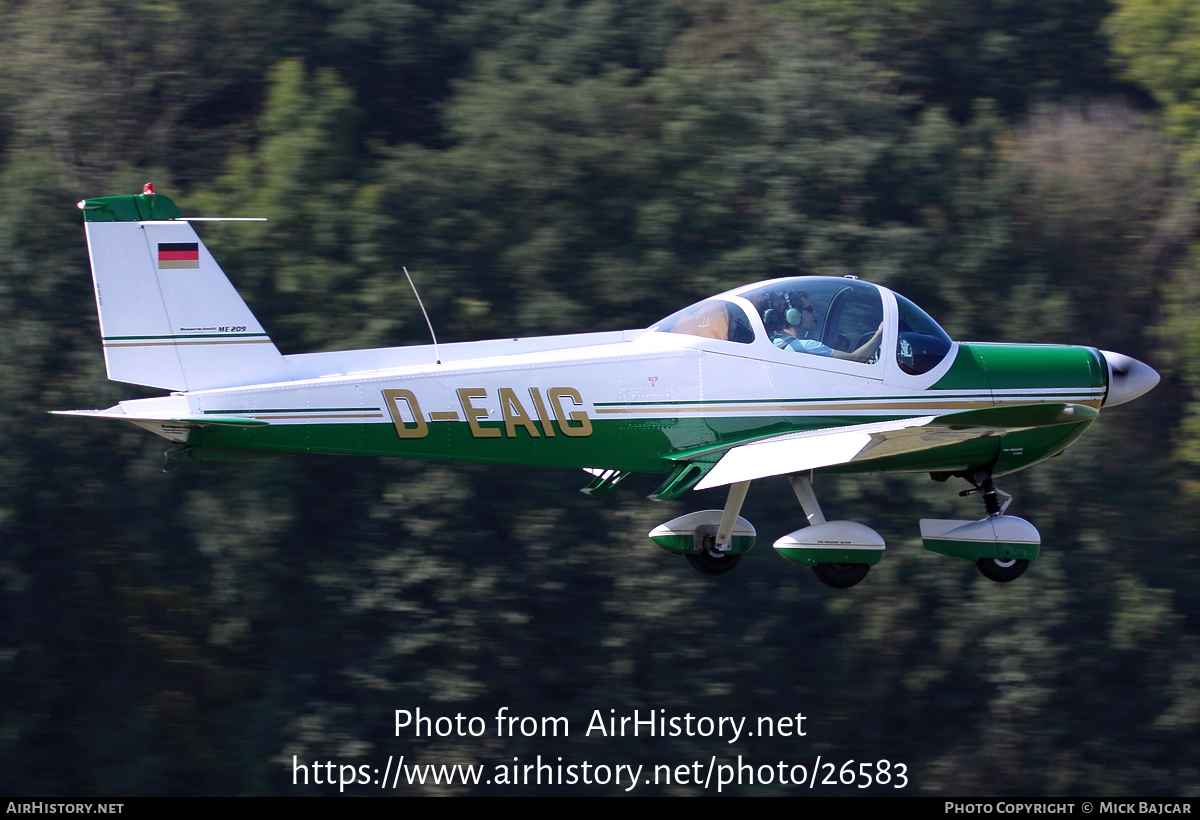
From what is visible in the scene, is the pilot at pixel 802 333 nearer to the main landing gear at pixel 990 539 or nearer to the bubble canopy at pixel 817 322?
the bubble canopy at pixel 817 322

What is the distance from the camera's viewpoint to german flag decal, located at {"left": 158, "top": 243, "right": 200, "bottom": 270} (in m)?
8.50

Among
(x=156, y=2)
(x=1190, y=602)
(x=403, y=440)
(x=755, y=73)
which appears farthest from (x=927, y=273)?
(x=156, y=2)

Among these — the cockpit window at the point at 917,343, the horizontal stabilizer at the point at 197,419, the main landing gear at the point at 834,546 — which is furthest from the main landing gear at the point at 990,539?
the horizontal stabilizer at the point at 197,419

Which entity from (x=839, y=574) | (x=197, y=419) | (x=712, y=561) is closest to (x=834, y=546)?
(x=839, y=574)

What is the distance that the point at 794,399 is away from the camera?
8641 millimetres

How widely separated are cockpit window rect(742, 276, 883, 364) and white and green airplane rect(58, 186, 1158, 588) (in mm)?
13

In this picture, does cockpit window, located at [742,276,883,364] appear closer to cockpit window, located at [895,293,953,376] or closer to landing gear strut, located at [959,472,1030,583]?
cockpit window, located at [895,293,953,376]

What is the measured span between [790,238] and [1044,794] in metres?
9.33

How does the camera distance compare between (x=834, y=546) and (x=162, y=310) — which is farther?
(x=834, y=546)

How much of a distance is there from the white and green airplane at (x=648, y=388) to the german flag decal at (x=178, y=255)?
0.01 m

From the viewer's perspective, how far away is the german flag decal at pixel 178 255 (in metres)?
8.50

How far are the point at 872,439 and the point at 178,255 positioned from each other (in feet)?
16.5

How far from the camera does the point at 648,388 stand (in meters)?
8.62

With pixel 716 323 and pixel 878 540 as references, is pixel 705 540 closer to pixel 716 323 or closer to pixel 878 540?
pixel 878 540
